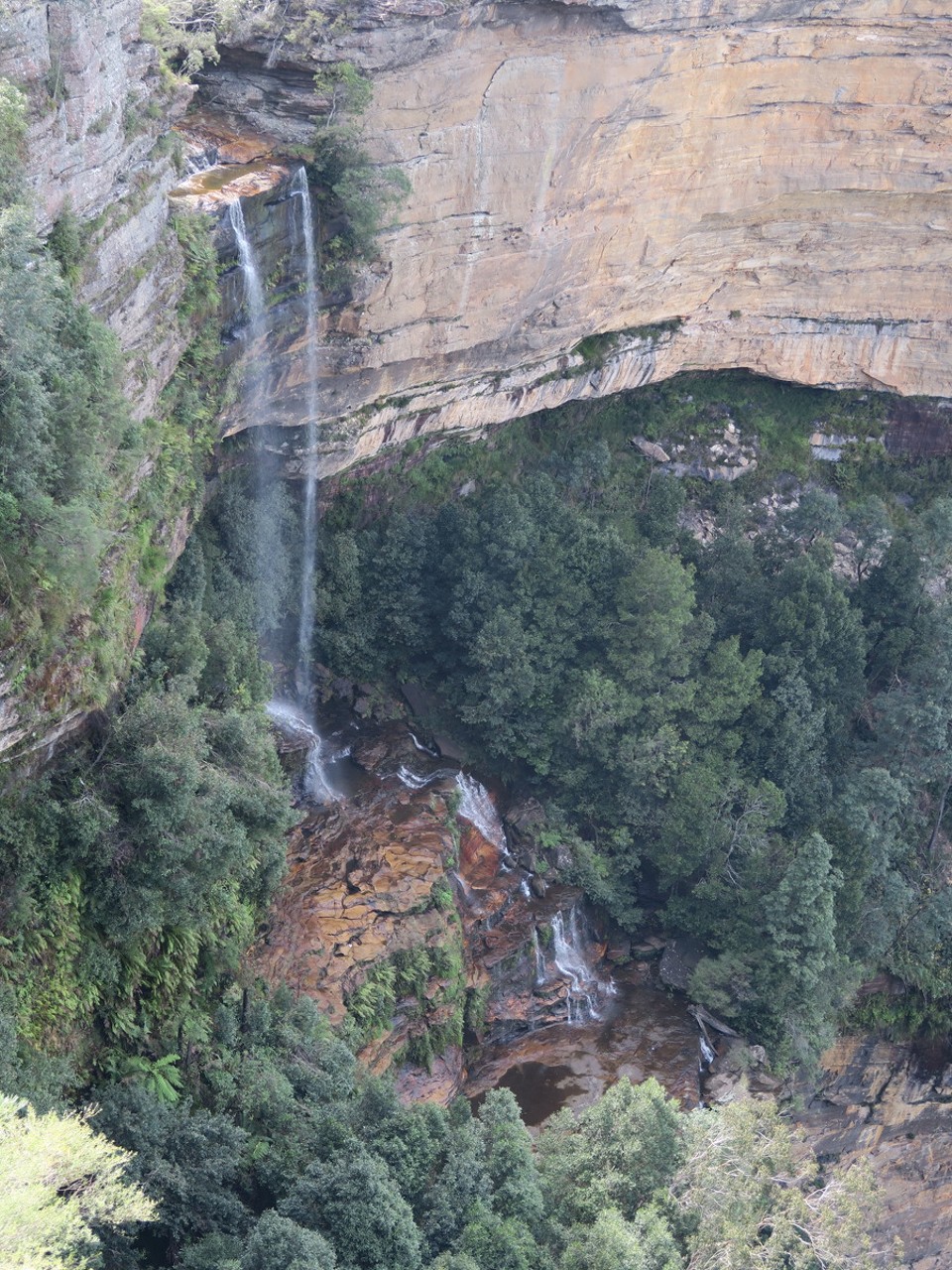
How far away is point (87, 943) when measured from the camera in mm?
13750

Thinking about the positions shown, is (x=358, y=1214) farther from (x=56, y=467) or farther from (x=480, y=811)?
(x=480, y=811)

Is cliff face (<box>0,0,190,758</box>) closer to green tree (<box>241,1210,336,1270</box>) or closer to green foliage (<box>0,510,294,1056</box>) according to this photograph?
green foliage (<box>0,510,294,1056</box>)

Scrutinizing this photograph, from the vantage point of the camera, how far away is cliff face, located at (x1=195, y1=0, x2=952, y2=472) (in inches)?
766

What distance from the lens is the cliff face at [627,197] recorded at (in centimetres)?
1947

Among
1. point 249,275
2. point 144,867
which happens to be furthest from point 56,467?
point 249,275

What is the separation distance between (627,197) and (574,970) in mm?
13491

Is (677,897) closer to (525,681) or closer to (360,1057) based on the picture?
(525,681)

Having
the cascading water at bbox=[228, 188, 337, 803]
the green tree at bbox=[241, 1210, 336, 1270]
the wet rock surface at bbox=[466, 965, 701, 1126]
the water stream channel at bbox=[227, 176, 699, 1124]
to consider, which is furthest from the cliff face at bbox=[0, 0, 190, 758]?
the wet rock surface at bbox=[466, 965, 701, 1126]

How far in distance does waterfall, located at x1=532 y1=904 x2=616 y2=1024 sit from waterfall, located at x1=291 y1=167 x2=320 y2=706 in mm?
6147

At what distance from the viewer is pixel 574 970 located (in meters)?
22.3

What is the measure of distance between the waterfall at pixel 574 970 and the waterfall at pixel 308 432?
615 centimetres

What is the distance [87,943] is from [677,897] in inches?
467

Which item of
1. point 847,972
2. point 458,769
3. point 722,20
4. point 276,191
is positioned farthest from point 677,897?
point 722,20

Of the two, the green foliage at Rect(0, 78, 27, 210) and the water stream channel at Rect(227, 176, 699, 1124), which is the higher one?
the green foliage at Rect(0, 78, 27, 210)
